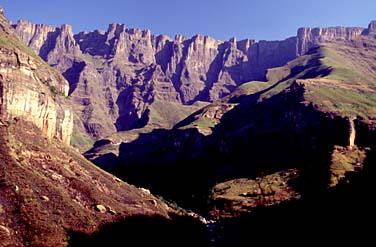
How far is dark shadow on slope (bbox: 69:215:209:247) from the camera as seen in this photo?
80.1 meters

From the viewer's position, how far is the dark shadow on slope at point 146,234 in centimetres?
8006

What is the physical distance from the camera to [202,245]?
102 metres

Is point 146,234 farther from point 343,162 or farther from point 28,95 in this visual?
point 343,162

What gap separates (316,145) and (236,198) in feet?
154

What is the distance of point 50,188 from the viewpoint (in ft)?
284

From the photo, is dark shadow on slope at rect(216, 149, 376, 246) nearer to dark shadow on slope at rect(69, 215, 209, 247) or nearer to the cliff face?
dark shadow on slope at rect(69, 215, 209, 247)

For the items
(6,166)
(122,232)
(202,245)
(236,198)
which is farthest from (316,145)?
(6,166)

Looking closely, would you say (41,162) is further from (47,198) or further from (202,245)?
(202,245)

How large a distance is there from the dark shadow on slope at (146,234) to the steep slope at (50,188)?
19 cm

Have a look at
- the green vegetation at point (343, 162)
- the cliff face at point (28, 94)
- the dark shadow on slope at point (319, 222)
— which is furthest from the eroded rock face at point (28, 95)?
the green vegetation at point (343, 162)

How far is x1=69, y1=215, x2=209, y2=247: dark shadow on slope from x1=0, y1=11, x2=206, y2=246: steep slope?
0.19 metres

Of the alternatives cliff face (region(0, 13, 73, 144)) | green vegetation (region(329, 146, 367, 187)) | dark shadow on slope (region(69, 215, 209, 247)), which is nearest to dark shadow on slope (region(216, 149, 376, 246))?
dark shadow on slope (region(69, 215, 209, 247))

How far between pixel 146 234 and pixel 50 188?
19.7 metres

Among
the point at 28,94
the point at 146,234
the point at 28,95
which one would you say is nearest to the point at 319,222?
the point at 146,234
